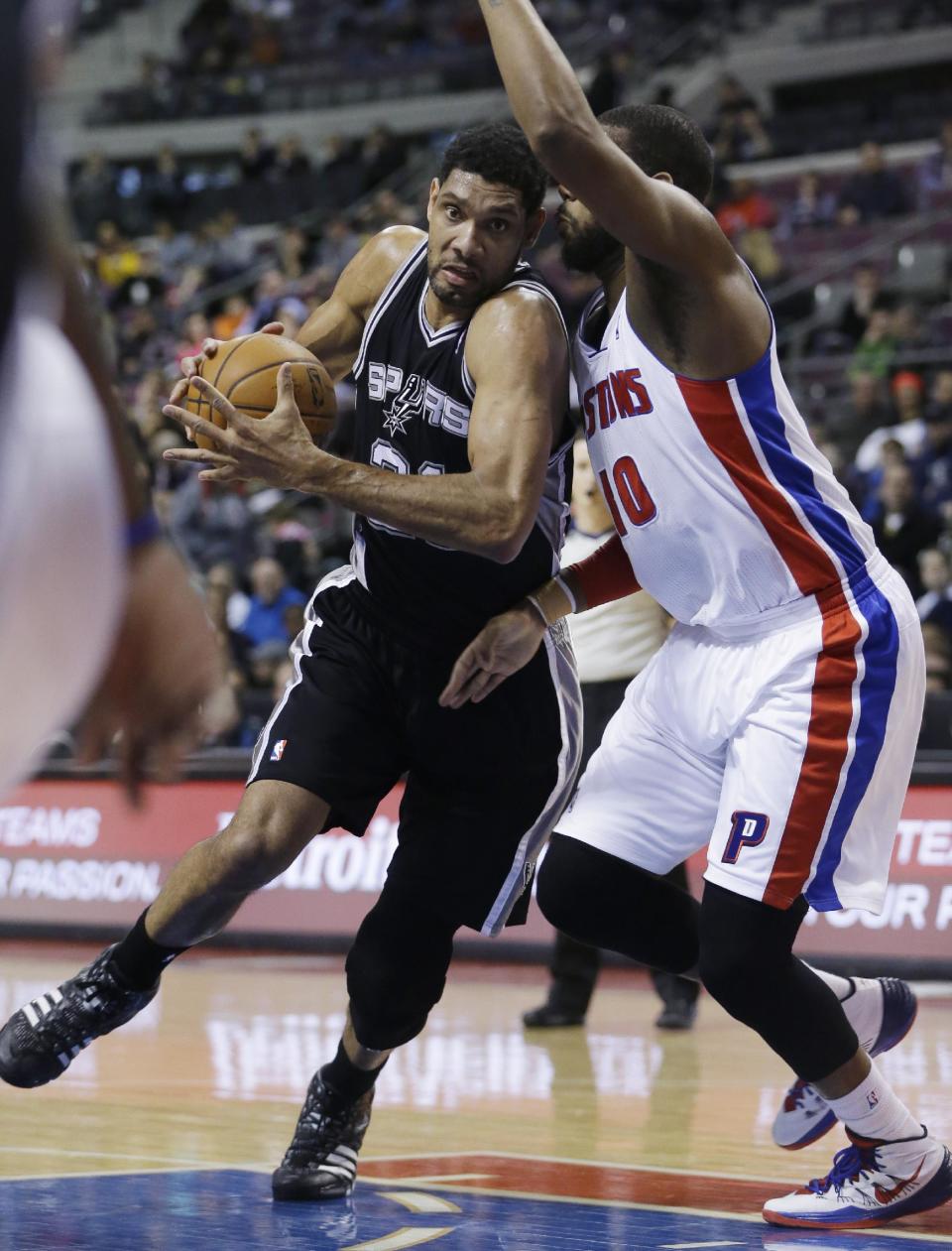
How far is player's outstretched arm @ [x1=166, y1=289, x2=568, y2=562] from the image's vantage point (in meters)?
3.68

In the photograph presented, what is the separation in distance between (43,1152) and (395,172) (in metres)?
15.8

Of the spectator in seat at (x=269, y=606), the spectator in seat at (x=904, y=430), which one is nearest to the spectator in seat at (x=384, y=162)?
the spectator in seat at (x=269, y=606)

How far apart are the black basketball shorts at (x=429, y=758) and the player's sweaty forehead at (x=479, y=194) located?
2.90 feet

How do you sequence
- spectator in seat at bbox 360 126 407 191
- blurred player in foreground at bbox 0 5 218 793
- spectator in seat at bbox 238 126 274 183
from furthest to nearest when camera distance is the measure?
spectator in seat at bbox 238 126 274 183 < spectator in seat at bbox 360 126 407 191 < blurred player in foreground at bbox 0 5 218 793

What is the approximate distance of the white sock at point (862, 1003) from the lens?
167 inches

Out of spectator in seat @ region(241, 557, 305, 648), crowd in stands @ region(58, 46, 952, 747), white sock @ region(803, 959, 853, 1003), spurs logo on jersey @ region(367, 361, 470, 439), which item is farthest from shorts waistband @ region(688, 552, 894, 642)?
spectator in seat @ region(241, 557, 305, 648)

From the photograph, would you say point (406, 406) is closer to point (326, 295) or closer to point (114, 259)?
point (326, 295)

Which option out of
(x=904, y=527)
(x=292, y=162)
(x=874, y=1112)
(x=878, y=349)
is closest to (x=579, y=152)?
(x=874, y=1112)

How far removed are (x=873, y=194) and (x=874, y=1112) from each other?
12718 millimetres

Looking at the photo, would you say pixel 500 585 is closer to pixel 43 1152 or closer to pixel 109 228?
pixel 43 1152

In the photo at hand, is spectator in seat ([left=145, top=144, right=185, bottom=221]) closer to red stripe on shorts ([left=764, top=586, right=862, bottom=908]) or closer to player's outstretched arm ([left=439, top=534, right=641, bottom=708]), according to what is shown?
player's outstretched arm ([left=439, top=534, right=641, bottom=708])

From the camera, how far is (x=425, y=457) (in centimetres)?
411

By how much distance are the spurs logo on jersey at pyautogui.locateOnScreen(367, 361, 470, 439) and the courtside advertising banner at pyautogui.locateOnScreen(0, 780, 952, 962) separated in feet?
14.3

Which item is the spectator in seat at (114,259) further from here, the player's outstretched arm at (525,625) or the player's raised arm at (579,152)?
the player's raised arm at (579,152)
